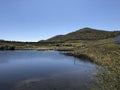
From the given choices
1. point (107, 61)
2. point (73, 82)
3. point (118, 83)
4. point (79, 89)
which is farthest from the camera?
point (73, 82)

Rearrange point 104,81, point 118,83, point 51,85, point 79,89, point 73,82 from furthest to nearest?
point 73,82 → point 51,85 → point 79,89 → point 104,81 → point 118,83

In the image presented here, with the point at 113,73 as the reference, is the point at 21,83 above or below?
below

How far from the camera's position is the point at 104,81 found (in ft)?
39.8

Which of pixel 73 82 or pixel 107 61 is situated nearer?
pixel 107 61

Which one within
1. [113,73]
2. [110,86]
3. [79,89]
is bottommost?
[79,89]

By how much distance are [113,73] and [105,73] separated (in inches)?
34.6

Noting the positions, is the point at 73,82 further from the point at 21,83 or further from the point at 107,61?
the point at 107,61

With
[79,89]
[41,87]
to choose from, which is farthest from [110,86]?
[41,87]

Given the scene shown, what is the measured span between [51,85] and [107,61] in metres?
14.2

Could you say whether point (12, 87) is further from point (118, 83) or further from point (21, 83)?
point (118, 83)

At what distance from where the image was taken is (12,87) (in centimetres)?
2519

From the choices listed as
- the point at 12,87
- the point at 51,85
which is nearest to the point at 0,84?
the point at 12,87

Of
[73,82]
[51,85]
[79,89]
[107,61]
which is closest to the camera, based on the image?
[107,61]

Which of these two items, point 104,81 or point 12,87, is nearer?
point 104,81
